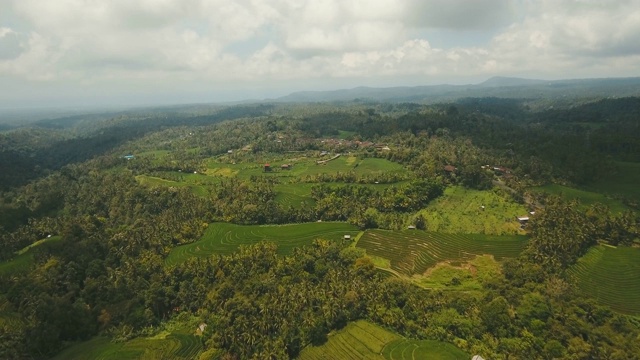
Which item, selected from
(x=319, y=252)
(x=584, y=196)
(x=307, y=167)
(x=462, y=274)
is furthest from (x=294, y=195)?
(x=584, y=196)

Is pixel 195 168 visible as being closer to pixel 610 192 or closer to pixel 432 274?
pixel 432 274

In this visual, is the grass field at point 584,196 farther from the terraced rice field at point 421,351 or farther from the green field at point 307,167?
the terraced rice field at point 421,351

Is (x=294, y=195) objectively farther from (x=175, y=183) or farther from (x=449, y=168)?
(x=449, y=168)

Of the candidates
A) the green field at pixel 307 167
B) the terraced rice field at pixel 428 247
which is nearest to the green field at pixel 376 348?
the terraced rice field at pixel 428 247

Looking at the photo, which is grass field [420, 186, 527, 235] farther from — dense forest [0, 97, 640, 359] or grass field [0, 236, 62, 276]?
grass field [0, 236, 62, 276]

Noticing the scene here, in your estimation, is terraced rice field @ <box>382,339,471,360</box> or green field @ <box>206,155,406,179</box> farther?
green field @ <box>206,155,406,179</box>

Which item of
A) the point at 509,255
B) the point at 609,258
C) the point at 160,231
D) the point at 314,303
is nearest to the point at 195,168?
the point at 160,231

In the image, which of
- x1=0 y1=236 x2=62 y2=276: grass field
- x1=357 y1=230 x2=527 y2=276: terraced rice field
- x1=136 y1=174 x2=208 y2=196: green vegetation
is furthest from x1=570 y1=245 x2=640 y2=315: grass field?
Result: x1=0 y1=236 x2=62 y2=276: grass field
